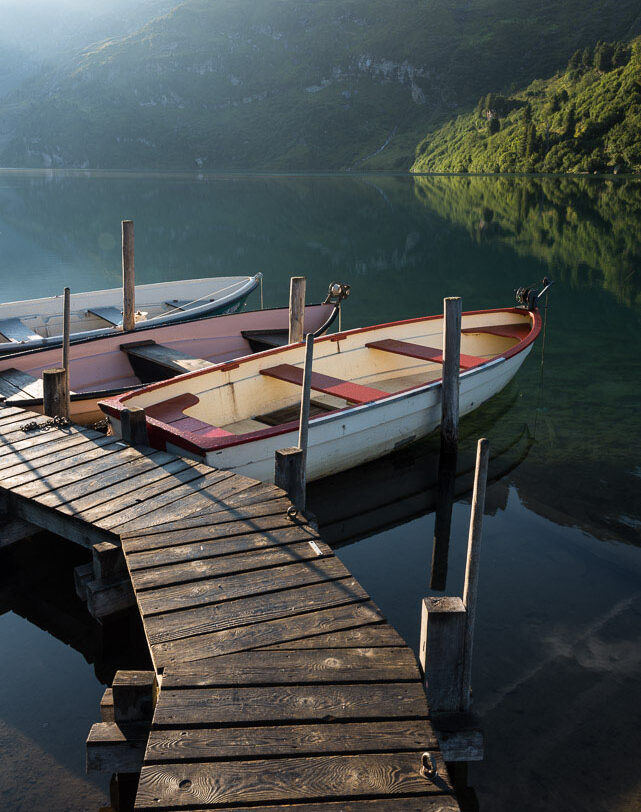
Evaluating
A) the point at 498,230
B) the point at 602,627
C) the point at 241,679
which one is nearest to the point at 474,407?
the point at 602,627

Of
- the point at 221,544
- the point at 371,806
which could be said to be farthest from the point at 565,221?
the point at 371,806

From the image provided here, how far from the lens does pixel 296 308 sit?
1319 centimetres

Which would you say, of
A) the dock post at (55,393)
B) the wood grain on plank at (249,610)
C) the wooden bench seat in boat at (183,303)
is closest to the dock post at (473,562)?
the wood grain on plank at (249,610)

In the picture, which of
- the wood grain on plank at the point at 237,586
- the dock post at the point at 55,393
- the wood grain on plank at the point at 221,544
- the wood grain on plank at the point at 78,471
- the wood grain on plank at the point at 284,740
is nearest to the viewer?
the wood grain on plank at the point at 284,740

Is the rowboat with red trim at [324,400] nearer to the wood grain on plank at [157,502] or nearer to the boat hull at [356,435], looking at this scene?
the boat hull at [356,435]

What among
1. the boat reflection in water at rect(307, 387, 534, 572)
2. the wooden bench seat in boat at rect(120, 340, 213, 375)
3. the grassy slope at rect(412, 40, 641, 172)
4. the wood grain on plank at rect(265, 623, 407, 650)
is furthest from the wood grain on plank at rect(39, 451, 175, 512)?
the grassy slope at rect(412, 40, 641, 172)

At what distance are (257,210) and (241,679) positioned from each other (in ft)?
190

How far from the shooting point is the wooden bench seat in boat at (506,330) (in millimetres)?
14164

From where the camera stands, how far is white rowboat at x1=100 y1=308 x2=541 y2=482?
8.45 meters

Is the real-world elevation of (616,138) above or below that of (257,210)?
above

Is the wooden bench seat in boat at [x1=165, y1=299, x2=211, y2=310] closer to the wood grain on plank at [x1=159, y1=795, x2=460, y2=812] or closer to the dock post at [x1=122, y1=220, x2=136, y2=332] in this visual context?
the dock post at [x1=122, y1=220, x2=136, y2=332]

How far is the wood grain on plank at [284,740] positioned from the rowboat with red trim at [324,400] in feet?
14.0

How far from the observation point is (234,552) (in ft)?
18.8

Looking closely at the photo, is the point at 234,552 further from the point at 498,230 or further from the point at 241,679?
the point at 498,230
